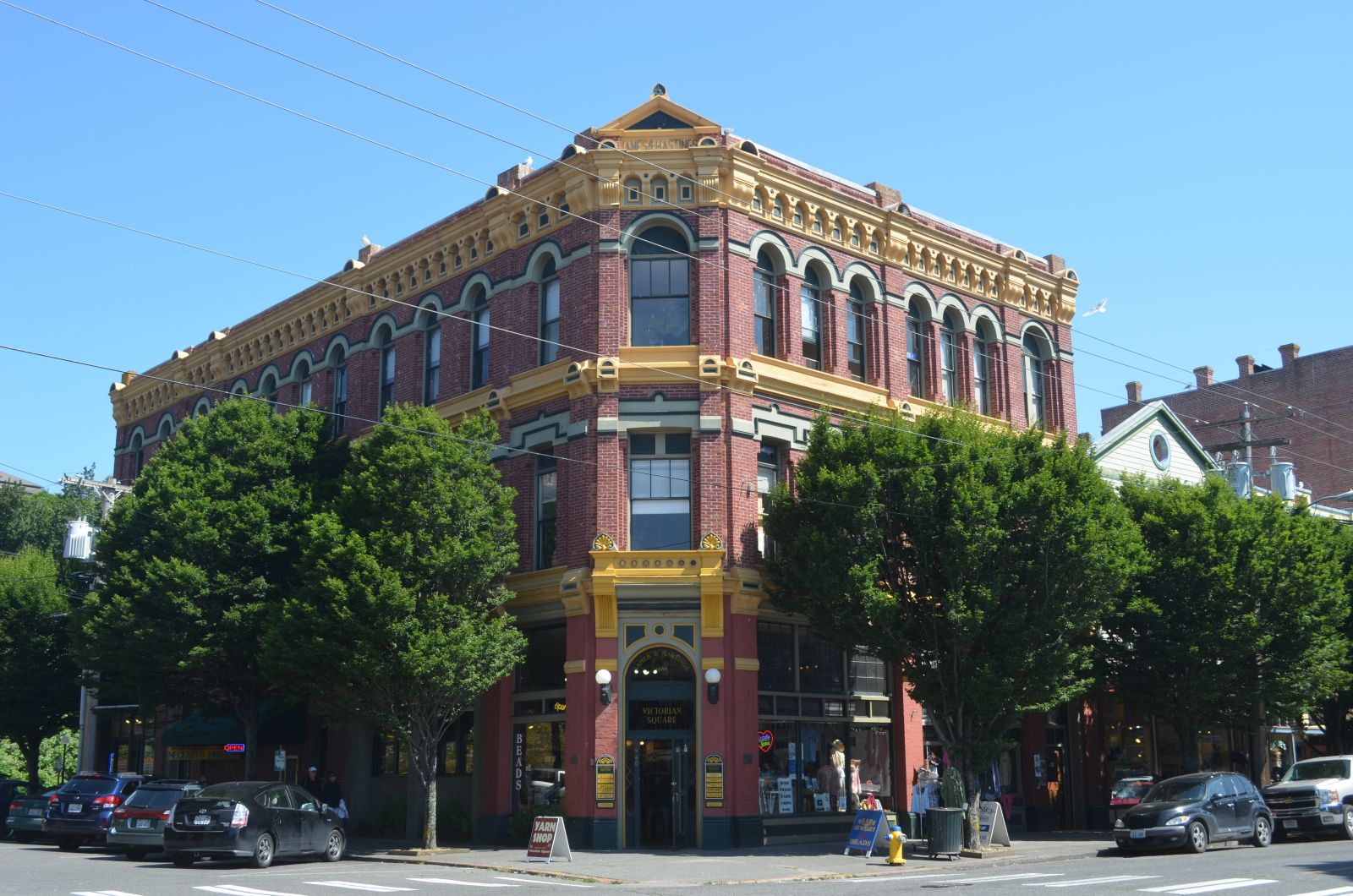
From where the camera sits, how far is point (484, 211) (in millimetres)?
31828

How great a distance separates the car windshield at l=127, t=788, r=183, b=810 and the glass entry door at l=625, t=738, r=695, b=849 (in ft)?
28.9

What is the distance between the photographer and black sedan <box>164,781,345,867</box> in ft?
73.2

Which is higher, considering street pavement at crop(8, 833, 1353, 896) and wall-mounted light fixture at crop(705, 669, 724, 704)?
wall-mounted light fixture at crop(705, 669, 724, 704)

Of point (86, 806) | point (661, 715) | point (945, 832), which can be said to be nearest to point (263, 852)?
point (86, 806)

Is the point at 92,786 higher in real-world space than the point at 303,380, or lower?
lower

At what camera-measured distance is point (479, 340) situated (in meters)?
32.5

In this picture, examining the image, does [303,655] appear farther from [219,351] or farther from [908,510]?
[219,351]

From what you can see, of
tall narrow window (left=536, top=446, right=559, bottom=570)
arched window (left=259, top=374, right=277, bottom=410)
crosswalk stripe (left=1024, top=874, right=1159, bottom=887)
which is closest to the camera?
crosswalk stripe (left=1024, top=874, right=1159, bottom=887)

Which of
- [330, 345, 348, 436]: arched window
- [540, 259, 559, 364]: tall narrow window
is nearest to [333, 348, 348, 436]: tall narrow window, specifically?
[330, 345, 348, 436]: arched window

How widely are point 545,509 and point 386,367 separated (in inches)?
348

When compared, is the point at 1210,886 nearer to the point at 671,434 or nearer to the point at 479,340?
the point at 671,434

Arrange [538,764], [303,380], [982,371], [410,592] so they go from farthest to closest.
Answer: [303,380], [982,371], [538,764], [410,592]

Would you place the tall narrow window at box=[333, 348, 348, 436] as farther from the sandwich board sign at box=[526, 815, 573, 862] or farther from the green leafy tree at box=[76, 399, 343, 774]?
the sandwich board sign at box=[526, 815, 573, 862]

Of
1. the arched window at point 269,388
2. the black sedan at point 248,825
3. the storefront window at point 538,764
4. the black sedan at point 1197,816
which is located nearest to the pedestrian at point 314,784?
the storefront window at point 538,764
